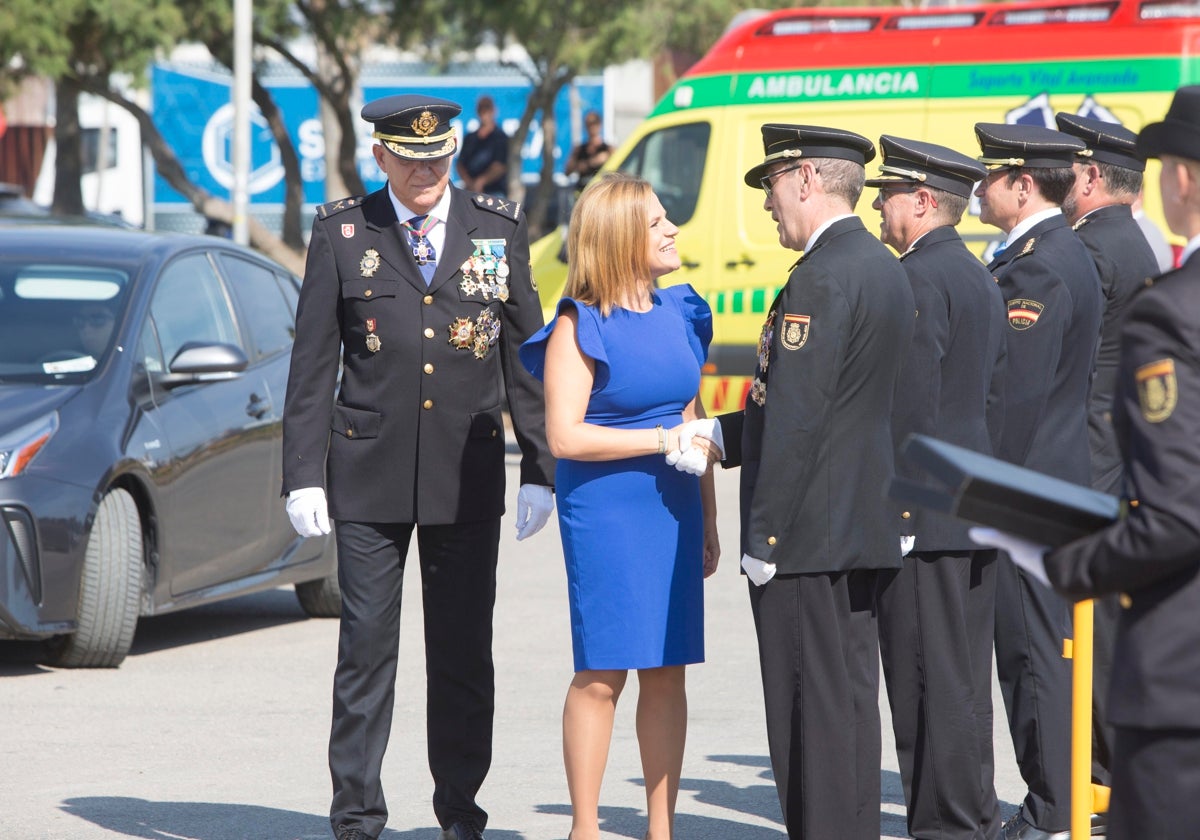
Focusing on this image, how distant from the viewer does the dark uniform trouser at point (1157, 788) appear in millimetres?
2775

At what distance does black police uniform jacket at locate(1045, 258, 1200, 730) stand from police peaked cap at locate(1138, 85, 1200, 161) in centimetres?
18

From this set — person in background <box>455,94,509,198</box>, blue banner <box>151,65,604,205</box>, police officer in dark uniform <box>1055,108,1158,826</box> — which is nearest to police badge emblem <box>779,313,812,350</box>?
police officer in dark uniform <box>1055,108,1158,826</box>

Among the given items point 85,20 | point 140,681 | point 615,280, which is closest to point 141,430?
point 140,681

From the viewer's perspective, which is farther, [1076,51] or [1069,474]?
[1076,51]

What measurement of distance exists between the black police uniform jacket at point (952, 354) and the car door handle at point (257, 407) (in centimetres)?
376

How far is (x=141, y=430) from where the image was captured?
7.18 meters

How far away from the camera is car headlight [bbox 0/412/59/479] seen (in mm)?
6668

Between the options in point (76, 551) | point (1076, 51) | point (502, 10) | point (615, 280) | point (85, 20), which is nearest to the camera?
point (615, 280)

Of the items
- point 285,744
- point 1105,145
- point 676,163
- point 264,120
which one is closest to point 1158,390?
point 1105,145

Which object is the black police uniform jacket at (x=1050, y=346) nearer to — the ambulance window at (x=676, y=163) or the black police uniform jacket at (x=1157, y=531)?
the black police uniform jacket at (x=1157, y=531)

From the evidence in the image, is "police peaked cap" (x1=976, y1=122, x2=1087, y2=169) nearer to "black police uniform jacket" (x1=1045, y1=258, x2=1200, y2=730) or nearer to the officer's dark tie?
the officer's dark tie

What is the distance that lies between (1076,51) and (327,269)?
7.87 meters

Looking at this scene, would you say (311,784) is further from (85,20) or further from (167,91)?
(167,91)

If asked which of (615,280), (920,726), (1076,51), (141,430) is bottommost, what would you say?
(920,726)
